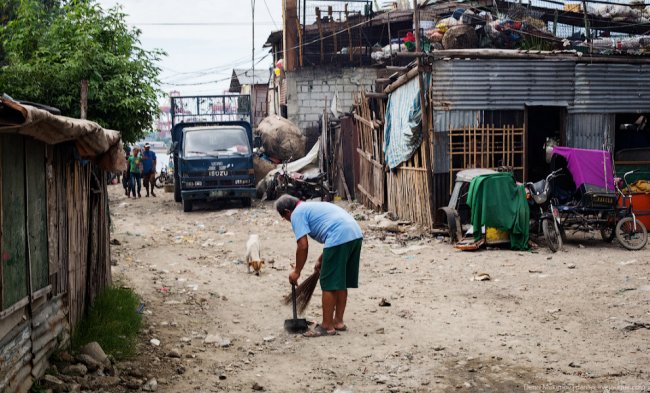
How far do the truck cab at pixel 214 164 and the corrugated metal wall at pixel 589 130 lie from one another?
8.19 m

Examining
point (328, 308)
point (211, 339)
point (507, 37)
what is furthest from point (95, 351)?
point (507, 37)

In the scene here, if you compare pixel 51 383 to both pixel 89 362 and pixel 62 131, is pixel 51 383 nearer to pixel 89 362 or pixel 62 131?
pixel 89 362

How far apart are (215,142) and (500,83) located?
8.33 metres

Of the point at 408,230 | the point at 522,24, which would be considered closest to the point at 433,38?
the point at 522,24

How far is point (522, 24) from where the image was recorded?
51.9 ft

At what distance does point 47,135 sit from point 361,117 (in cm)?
1381

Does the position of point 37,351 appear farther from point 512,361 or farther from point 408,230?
point 408,230

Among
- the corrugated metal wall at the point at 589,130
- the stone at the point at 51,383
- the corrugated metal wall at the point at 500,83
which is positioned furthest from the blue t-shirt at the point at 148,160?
the stone at the point at 51,383

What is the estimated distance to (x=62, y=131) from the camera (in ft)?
14.8

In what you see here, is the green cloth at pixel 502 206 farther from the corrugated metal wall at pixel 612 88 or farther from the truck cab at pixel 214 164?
the truck cab at pixel 214 164

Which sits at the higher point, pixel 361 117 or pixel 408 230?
pixel 361 117

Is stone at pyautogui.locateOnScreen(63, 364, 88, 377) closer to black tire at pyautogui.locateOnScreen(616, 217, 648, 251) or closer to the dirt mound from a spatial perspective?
black tire at pyautogui.locateOnScreen(616, 217, 648, 251)

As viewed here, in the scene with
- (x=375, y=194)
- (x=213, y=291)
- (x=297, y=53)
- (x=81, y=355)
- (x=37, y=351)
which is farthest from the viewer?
(x=297, y=53)

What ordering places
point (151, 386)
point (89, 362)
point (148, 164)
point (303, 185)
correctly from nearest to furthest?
point (151, 386), point (89, 362), point (303, 185), point (148, 164)
